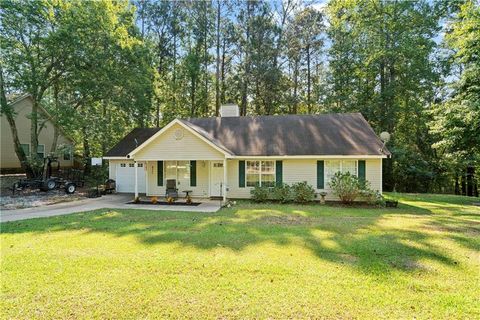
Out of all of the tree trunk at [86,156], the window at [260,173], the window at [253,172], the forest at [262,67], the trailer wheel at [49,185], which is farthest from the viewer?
the tree trunk at [86,156]

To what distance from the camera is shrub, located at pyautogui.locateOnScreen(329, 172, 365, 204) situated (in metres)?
12.9

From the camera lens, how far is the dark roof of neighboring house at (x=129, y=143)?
58.5 ft

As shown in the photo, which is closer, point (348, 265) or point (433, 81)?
point (348, 265)

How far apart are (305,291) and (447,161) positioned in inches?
862

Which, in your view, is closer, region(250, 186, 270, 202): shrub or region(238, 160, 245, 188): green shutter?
region(250, 186, 270, 202): shrub

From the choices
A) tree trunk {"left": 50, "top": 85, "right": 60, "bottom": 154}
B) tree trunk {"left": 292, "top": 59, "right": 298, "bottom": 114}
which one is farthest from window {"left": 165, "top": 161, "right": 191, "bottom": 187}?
tree trunk {"left": 292, "top": 59, "right": 298, "bottom": 114}

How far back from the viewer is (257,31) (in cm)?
2702

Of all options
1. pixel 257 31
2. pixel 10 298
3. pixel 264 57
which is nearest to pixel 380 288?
pixel 10 298

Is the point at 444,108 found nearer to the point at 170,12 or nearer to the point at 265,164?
the point at 265,164

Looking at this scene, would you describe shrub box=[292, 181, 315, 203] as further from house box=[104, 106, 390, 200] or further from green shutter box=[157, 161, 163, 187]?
green shutter box=[157, 161, 163, 187]

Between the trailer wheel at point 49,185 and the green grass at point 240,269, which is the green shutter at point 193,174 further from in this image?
the trailer wheel at point 49,185

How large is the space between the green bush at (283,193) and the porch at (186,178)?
9.89 ft

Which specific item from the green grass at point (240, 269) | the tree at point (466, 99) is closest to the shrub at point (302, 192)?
the green grass at point (240, 269)

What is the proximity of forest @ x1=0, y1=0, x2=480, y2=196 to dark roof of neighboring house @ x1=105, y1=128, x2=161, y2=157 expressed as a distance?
180 cm
